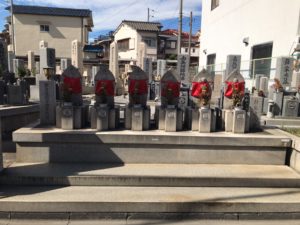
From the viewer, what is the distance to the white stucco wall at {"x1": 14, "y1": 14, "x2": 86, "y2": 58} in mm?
29938

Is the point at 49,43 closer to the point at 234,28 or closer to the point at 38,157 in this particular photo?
the point at 234,28

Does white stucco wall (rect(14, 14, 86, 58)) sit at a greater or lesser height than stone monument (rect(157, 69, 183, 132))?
greater

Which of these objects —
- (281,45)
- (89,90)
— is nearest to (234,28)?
(281,45)

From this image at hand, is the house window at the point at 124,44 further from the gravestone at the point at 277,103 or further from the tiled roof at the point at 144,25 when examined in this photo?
the gravestone at the point at 277,103

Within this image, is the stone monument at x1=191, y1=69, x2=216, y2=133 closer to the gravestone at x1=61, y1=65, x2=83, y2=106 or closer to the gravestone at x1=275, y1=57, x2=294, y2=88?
the gravestone at x1=61, y1=65, x2=83, y2=106

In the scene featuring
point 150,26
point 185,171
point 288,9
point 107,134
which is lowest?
point 185,171

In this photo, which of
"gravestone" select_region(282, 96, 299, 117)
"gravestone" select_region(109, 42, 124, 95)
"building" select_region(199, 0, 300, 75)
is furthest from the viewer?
"gravestone" select_region(109, 42, 124, 95)

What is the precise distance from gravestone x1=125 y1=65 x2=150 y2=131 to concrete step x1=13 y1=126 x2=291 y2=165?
24 centimetres

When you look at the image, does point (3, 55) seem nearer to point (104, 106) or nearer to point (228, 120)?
point (104, 106)

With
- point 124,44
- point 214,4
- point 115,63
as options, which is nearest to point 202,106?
point 115,63

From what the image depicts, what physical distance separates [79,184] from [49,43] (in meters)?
29.4

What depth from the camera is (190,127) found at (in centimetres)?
525

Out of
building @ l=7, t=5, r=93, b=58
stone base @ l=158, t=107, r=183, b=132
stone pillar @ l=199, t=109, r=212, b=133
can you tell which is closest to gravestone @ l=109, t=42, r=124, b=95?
building @ l=7, t=5, r=93, b=58

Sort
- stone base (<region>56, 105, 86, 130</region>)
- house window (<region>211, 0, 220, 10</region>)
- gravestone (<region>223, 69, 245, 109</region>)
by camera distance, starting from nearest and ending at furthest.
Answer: stone base (<region>56, 105, 86, 130</region>) < gravestone (<region>223, 69, 245, 109</region>) < house window (<region>211, 0, 220, 10</region>)
